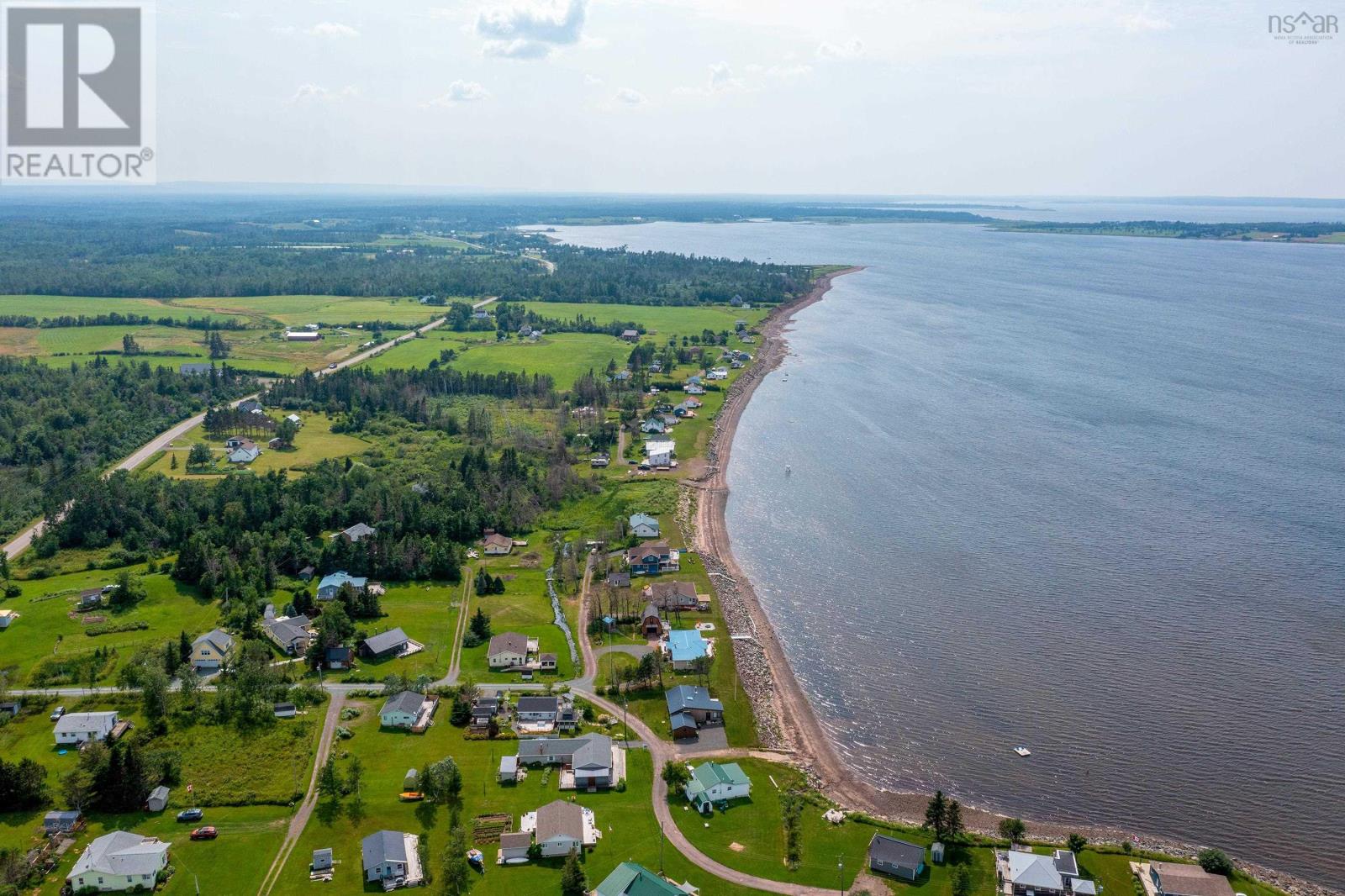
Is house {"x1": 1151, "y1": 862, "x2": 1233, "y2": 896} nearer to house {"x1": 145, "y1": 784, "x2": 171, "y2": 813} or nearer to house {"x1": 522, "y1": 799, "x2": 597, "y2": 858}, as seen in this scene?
house {"x1": 522, "y1": 799, "x2": 597, "y2": 858}

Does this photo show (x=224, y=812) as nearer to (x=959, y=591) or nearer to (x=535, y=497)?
(x=535, y=497)

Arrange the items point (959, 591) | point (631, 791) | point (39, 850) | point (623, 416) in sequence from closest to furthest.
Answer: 1. point (39, 850)
2. point (631, 791)
3. point (959, 591)
4. point (623, 416)

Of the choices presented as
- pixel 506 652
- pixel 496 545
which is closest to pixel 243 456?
pixel 496 545

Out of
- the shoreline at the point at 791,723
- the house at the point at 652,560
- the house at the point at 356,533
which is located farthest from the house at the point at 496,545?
the shoreline at the point at 791,723

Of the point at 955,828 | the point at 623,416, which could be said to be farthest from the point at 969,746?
the point at 623,416

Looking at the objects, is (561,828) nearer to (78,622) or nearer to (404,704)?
(404,704)
